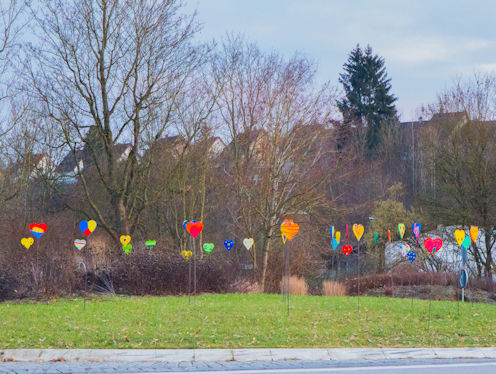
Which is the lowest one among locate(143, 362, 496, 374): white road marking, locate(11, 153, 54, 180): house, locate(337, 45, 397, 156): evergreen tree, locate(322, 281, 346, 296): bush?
locate(143, 362, 496, 374): white road marking

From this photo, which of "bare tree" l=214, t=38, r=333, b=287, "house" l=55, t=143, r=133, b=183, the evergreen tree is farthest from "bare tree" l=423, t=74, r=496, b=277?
the evergreen tree

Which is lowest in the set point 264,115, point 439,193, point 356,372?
point 356,372

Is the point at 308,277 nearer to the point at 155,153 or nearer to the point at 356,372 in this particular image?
the point at 155,153

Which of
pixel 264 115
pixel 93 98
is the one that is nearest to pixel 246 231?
pixel 264 115

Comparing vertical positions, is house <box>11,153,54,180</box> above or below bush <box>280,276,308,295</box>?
above

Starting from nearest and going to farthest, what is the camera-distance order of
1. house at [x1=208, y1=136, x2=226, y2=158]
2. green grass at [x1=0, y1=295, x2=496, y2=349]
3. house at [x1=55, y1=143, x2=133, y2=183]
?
green grass at [x1=0, y1=295, x2=496, y2=349] → house at [x1=208, y1=136, x2=226, y2=158] → house at [x1=55, y1=143, x2=133, y2=183]

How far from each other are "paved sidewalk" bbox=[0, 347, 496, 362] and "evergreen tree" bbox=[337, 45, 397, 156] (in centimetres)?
4240

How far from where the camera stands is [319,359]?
26.7 feet

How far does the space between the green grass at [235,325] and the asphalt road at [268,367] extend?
87 centimetres

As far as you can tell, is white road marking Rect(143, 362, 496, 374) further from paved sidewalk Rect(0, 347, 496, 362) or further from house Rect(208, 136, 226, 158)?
house Rect(208, 136, 226, 158)

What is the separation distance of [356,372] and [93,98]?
59.1 ft

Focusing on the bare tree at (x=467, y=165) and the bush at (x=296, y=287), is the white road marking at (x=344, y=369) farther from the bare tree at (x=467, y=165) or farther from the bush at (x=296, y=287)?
the bare tree at (x=467, y=165)

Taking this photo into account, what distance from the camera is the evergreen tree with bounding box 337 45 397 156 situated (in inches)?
1973

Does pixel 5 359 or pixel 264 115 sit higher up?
pixel 264 115
